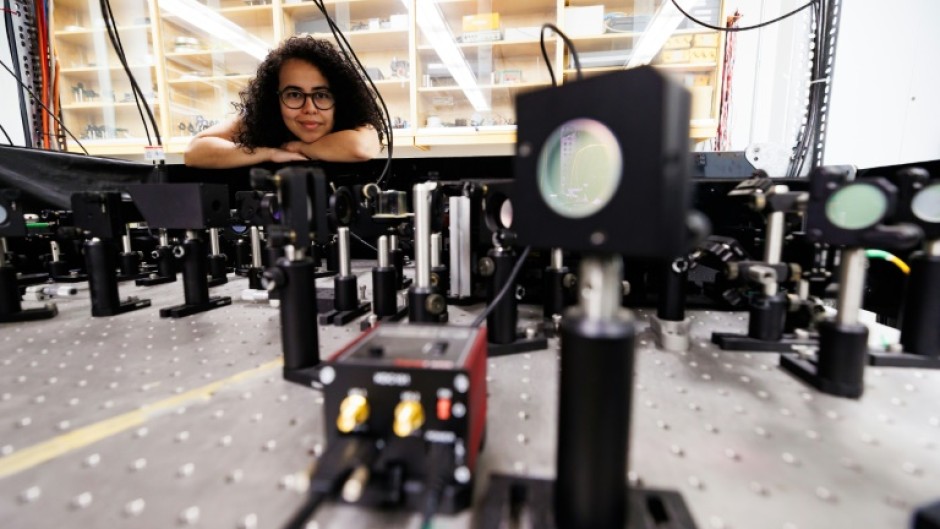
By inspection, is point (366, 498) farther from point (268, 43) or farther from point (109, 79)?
point (109, 79)

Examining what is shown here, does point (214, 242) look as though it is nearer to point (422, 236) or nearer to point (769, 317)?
point (422, 236)

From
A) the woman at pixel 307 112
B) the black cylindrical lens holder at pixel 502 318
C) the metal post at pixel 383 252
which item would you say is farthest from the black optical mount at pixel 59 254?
the black cylindrical lens holder at pixel 502 318

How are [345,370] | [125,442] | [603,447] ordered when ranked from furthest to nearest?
[125,442] < [345,370] < [603,447]

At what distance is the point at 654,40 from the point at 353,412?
2.77 m

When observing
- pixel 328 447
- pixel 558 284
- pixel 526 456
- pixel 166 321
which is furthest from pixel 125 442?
pixel 558 284

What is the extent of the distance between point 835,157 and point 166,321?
284cm

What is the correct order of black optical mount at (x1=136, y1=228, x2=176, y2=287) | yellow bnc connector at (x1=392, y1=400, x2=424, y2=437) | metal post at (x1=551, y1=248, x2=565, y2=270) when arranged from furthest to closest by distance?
black optical mount at (x1=136, y1=228, x2=176, y2=287), metal post at (x1=551, y1=248, x2=565, y2=270), yellow bnc connector at (x1=392, y1=400, x2=424, y2=437)

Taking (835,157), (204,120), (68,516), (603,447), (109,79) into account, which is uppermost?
(109,79)

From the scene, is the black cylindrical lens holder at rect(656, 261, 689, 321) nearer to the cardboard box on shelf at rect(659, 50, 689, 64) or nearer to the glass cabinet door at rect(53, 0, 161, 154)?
the cardboard box on shelf at rect(659, 50, 689, 64)

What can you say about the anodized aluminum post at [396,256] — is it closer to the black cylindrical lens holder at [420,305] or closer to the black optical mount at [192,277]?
the black cylindrical lens holder at [420,305]

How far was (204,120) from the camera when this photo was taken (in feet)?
9.58

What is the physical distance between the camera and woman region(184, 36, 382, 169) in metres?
2.18

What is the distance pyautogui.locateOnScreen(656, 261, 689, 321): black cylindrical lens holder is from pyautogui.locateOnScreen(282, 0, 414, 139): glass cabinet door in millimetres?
2010

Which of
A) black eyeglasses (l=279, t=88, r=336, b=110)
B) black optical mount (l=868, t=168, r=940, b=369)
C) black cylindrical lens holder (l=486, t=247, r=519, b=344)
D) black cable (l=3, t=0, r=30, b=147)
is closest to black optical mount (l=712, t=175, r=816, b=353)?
black optical mount (l=868, t=168, r=940, b=369)
